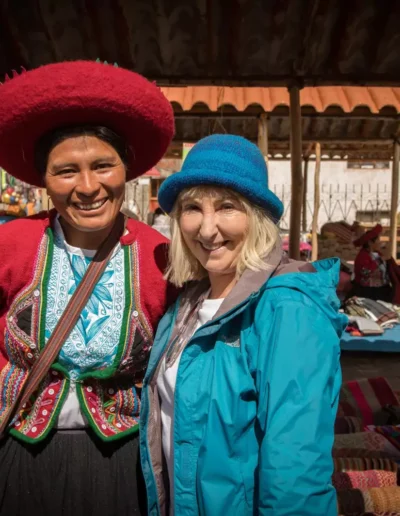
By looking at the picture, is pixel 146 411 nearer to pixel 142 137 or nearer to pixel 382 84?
pixel 142 137

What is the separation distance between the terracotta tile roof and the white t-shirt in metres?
4.48

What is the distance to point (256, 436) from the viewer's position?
1214 millimetres

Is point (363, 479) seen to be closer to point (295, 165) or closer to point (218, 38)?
point (218, 38)

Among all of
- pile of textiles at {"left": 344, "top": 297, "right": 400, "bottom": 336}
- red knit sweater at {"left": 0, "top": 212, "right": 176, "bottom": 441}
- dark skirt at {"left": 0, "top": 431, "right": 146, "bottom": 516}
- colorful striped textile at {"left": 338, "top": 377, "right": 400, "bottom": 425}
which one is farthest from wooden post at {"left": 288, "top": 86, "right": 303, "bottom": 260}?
dark skirt at {"left": 0, "top": 431, "right": 146, "bottom": 516}

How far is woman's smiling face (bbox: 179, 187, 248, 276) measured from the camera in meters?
1.38

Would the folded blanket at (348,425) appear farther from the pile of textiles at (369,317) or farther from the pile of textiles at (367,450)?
the pile of textiles at (369,317)

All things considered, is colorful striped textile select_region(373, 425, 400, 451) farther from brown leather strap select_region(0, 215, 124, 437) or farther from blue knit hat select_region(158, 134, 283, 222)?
brown leather strap select_region(0, 215, 124, 437)

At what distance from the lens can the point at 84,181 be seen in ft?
4.73

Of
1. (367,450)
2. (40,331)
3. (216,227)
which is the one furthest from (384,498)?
(40,331)

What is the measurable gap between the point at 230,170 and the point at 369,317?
327cm

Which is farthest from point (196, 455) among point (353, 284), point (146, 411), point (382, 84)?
point (353, 284)

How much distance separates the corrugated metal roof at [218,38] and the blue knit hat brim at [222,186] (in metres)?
0.93

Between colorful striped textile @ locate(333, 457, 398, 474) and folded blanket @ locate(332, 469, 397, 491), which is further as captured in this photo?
colorful striped textile @ locate(333, 457, 398, 474)

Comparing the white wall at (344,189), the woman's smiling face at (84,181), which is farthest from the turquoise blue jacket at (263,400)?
the white wall at (344,189)
